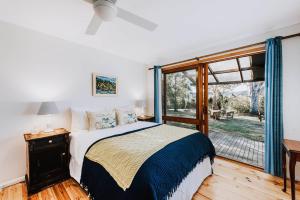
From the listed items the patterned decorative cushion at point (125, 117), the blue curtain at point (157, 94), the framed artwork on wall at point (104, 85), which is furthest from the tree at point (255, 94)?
the framed artwork on wall at point (104, 85)

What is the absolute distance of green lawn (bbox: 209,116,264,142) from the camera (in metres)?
4.39

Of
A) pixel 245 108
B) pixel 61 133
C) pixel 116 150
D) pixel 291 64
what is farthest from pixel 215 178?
pixel 245 108

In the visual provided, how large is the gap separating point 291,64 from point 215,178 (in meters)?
2.12

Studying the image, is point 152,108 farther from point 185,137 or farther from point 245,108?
point 245,108

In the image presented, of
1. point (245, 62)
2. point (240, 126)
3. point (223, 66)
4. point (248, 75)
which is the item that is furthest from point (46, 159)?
point (240, 126)

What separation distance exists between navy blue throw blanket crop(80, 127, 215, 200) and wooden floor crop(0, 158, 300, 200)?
0.41m

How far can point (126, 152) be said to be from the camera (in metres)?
1.52

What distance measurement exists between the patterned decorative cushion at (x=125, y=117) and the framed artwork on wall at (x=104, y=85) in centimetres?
66

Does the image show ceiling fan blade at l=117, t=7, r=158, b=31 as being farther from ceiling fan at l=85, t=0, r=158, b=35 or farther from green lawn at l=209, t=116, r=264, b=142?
green lawn at l=209, t=116, r=264, b=142

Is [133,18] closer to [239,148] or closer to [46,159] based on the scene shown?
[46,159]

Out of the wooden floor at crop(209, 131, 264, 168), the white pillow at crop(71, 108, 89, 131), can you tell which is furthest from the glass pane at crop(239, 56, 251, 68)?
the white pillow at crop(71, 108, 89, 131)

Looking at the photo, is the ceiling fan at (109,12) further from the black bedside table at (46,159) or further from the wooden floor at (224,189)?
the wooden floor at (224,189)

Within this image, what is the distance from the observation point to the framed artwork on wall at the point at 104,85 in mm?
3155

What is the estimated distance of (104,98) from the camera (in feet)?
11.0
